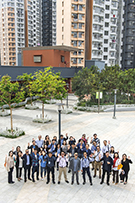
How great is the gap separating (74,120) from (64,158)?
13.6m

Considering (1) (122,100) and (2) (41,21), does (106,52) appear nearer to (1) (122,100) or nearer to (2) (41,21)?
(1) (122,100)

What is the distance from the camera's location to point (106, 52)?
64688 mm

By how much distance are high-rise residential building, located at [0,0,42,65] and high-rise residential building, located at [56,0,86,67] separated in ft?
105

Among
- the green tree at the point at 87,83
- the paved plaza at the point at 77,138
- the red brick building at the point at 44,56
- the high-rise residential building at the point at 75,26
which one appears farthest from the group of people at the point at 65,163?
the high-rise residential building at the point at 75,26

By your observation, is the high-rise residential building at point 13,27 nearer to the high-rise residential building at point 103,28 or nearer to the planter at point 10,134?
the high-rise residential building at point 103,28

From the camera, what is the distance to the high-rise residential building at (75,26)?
172 feet

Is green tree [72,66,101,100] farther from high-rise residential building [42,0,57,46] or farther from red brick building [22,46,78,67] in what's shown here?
high-rise residential building [42,0,57,46]

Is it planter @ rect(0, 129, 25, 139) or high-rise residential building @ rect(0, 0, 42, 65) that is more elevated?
high-rise residential building @ rect(0, 0, 42, 65)

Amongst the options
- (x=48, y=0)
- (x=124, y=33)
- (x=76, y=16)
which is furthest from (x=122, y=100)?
(x=48, y=0)


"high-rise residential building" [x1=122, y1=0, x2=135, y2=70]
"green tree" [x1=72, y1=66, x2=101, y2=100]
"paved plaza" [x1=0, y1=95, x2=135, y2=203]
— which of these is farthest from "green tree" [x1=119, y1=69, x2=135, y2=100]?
"high-rise residential building" [x1=122, y1=0, x2=135, y2=70]

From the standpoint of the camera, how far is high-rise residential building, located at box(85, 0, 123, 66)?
190ft

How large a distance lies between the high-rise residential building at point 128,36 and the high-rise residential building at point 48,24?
113 ft

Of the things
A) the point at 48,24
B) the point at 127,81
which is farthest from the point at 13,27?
the point at 127,81

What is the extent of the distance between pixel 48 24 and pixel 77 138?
88.9 metres
